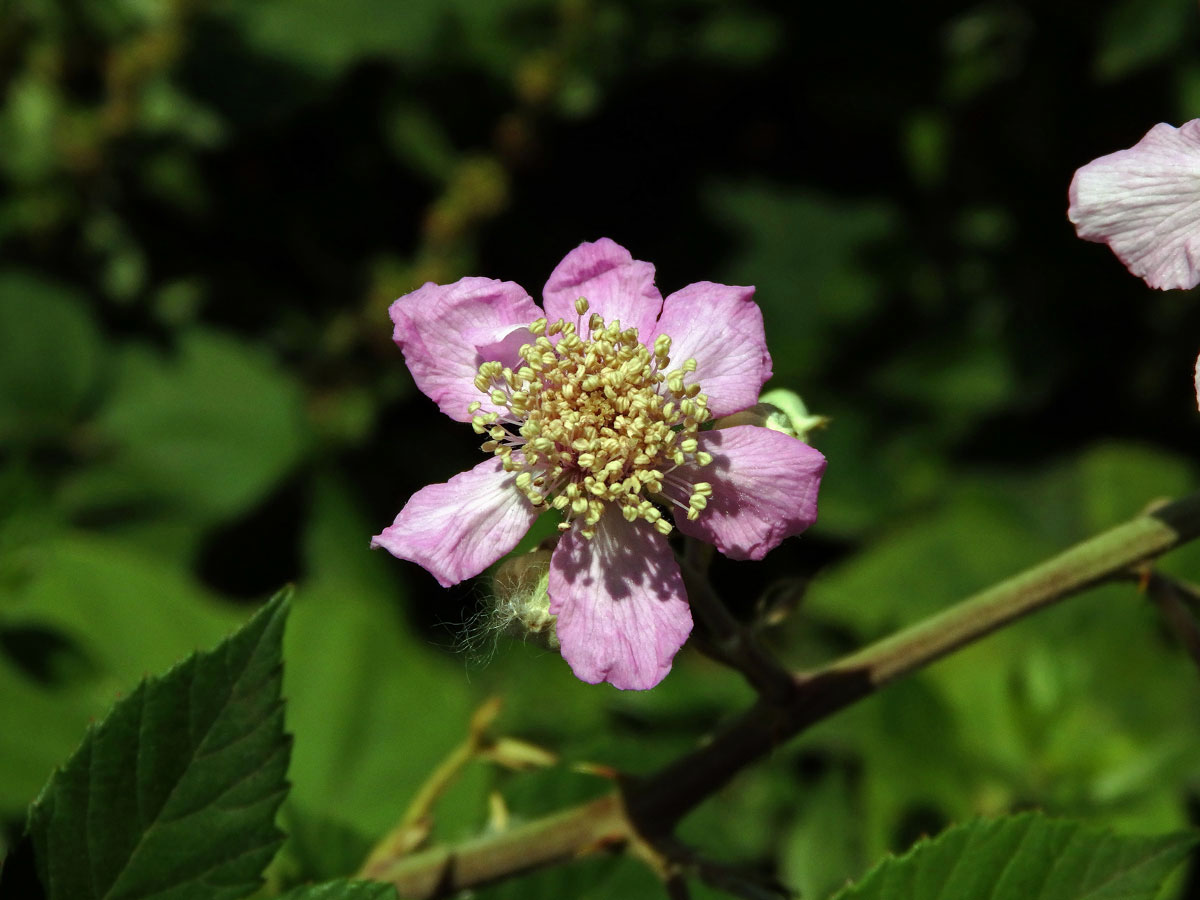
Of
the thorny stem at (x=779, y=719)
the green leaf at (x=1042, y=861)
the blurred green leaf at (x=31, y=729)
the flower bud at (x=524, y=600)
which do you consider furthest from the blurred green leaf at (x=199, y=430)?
the green leaf at (x=1042, y=861)

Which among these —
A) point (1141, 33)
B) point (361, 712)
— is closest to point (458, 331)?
point (361, 712)

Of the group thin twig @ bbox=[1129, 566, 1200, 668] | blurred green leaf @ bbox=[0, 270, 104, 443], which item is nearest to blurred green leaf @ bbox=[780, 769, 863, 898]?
thin twig @ bbox=[1129, 566, 1200, 668]

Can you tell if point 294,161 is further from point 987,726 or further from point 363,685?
point 987,726

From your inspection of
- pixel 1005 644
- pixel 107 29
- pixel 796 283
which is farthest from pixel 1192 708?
pixel 107 29

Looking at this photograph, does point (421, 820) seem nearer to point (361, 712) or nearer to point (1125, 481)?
point (361, 712)

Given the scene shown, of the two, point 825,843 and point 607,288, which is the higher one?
point 607,288

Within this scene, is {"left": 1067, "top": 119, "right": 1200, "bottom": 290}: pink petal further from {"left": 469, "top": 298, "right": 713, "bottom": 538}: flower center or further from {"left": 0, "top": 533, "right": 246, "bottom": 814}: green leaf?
{"left": 0, "top": 533, "right": 246, "bottom": 814}: green leaf

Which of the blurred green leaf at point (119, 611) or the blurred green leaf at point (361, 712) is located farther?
the blurred green leaf at point (119, 611)

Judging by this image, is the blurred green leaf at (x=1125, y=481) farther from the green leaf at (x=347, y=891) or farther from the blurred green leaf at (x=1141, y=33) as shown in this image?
the green leaf at (x=347, y=891)
